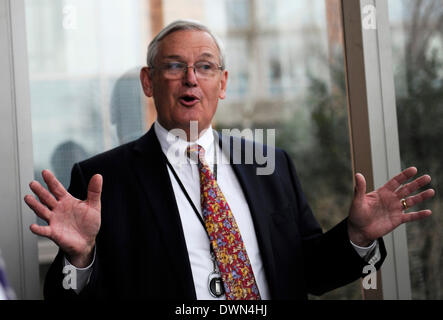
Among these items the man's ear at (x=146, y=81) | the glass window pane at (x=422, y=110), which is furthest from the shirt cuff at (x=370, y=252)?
→ the man's ear at (x=146, y=81)

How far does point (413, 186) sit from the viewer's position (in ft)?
5.55

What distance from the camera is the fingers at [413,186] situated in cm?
167

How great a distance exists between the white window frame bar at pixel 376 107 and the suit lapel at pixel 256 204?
0.56 m

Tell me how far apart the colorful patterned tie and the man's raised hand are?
47 cm

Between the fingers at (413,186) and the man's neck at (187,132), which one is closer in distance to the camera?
the fingers at (413,186)

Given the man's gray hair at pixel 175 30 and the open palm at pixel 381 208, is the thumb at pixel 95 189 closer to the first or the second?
the man's gray hair at pixel 175 30

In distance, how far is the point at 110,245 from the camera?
5.80 ft

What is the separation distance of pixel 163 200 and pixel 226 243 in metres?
0.29

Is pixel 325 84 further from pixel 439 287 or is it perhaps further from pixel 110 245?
pixel 110 245

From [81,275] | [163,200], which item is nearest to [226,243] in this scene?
[163,200]

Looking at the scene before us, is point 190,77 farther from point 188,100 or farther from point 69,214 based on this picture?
point 69,214

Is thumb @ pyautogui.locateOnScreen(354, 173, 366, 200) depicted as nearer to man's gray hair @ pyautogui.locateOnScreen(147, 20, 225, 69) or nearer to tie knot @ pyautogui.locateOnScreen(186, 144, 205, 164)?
tie knot @ pyautogui.locateOnScreen(186, 144, 205, 164)

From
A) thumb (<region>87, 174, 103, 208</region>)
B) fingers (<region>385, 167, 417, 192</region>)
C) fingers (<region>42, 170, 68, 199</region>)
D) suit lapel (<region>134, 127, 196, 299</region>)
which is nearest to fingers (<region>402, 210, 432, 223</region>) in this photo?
fingers (<region>385, 167, 417, 192</region>)

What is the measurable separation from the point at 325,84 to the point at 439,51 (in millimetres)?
559
